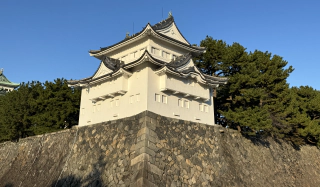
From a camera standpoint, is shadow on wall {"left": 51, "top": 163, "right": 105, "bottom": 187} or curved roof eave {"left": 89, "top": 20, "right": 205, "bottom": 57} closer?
shadow on wall {"left": 51, "top": 163, "right": 105, "bottom": 187}

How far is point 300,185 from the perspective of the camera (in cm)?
1927

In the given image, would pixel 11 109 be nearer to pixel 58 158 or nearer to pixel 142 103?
pixel 58 158

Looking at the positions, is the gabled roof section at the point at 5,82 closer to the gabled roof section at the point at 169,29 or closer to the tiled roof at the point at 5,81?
the tiled roof at the point at 5,81

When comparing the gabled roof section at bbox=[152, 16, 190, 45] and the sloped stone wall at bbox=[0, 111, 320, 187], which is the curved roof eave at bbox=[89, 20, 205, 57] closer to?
the gabled roof section at bbox=[152, 16, 190, 45]

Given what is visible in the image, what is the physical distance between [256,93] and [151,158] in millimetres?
9170

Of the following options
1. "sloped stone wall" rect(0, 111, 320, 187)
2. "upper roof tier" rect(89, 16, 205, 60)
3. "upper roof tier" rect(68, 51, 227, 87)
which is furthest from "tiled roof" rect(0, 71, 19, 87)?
"upper roof tier" rect(68, 51, 227, 87)

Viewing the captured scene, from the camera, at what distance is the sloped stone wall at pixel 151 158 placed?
13.4 metres

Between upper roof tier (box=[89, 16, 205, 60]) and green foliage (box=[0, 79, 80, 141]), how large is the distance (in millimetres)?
5248

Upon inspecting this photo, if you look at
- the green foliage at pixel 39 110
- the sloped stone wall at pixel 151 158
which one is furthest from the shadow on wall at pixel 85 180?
the green foliage at pixel 39 110

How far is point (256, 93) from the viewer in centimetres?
1866

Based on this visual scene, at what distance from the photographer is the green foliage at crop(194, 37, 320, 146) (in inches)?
751

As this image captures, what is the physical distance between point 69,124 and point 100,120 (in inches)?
274

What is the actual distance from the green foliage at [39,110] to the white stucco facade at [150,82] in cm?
418

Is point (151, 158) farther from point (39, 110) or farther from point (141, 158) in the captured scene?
point (39, 110)
